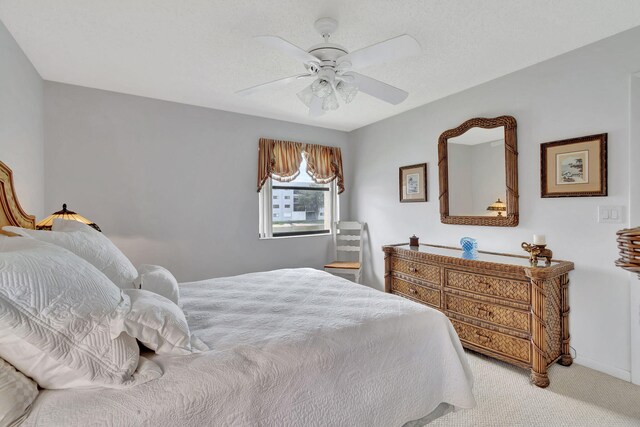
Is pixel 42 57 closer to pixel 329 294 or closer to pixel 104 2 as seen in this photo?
pixel 104 2

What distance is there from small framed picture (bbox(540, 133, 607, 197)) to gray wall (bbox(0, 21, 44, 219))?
3.99m

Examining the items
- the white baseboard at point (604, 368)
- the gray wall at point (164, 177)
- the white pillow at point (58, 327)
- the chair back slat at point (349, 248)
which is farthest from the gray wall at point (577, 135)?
the white pillow at point (58, 327)

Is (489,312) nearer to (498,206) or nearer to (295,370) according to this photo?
(498,206)

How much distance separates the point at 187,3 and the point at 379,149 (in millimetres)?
2970

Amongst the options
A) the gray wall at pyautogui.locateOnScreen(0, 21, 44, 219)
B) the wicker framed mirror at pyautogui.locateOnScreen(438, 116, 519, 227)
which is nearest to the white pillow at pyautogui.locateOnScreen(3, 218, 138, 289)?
the gray wall at pyautogui.locateOnScreen(0, 21, 44, 219)

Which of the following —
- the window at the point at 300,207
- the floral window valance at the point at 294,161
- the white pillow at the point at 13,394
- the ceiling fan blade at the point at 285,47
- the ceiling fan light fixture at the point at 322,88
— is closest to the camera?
the white pillow at the point at 13,394

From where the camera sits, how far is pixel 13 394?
889 mm

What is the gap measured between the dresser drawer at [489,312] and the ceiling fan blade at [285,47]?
2.32 meters

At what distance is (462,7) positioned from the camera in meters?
1.87

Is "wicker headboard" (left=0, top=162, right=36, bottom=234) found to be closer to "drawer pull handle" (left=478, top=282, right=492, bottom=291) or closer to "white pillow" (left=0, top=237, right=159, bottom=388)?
"white pillow" (left=0, top=237, right=159, bottom=388)

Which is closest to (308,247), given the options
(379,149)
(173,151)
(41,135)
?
(379,149)

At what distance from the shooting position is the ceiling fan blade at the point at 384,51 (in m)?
1.65

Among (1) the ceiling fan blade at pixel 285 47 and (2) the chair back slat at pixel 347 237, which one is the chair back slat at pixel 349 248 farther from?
(1) the ceiling fan blade at pixel 285 47

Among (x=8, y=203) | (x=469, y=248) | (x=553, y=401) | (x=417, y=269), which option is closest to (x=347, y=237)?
(x=417, y=269)
